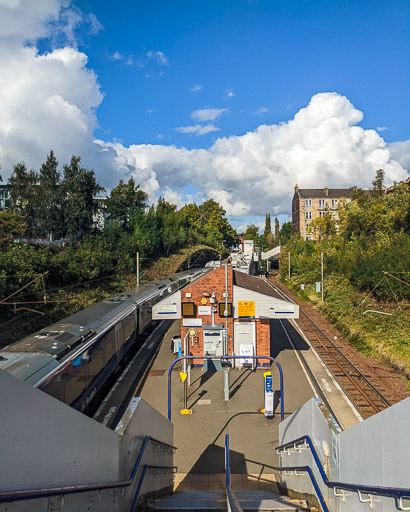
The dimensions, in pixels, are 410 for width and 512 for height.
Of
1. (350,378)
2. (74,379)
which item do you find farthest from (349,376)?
(74,379)

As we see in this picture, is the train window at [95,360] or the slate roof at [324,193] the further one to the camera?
the slate roof at [324,193]

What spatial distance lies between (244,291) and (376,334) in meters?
9.05

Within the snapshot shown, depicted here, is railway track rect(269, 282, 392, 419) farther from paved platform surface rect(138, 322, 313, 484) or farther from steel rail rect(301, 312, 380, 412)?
paved platform surface rect(138, 322, 313, 484)

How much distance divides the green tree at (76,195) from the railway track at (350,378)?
24.9 meters

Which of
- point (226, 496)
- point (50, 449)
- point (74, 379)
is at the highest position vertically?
point (50, 449)

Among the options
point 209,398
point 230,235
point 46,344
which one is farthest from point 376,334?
point 230,235

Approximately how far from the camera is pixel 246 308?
15.3m

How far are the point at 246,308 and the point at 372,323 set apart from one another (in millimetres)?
9742

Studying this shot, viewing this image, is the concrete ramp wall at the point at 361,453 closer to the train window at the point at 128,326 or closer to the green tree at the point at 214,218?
the train window at the point at 128,326

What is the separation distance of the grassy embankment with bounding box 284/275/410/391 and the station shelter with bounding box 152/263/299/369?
602cm

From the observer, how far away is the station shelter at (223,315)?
1511cm

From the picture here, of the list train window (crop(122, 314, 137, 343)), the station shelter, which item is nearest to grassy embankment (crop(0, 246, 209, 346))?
train window (crop(122, 314, 137, 343))

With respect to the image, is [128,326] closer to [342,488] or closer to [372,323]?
[372,323]

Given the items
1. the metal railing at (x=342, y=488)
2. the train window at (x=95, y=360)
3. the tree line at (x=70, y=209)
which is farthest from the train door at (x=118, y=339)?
the tree line at (x=70, y=209)
